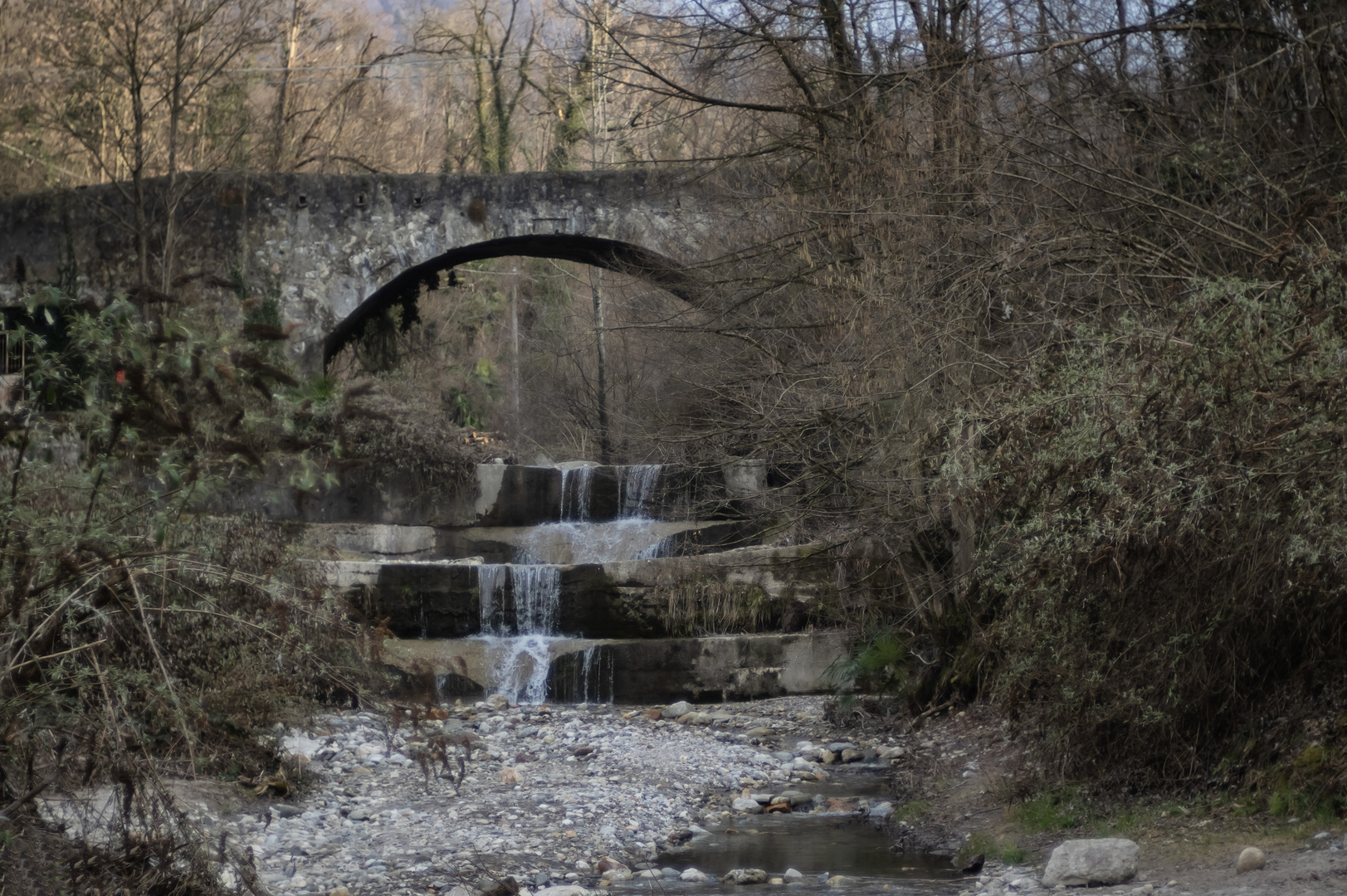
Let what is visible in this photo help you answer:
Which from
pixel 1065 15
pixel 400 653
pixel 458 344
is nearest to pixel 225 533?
pixel 400 653

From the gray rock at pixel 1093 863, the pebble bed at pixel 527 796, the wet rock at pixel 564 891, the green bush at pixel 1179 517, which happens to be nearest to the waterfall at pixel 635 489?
the pebble bed at pixel 527 796

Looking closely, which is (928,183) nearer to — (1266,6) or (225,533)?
(1266,6)

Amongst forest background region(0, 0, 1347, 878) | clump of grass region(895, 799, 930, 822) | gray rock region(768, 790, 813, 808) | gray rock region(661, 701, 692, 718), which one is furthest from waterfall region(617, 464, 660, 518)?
clump of grass region(895, 799, 930, 822)

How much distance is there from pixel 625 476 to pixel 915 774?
393 inches

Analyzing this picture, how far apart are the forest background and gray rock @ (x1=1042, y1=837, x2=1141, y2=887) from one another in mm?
694

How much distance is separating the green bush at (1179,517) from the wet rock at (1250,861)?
566 mm

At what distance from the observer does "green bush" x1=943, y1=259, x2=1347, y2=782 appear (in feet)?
15.2

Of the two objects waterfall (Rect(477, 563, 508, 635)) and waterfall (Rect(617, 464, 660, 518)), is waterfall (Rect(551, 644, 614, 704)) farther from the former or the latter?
waterfall (Rect(617, 464, 660, 518))

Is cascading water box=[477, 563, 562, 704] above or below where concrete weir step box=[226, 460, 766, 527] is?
below

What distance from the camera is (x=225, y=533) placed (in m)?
8.47

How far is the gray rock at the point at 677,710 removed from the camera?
11.4 m

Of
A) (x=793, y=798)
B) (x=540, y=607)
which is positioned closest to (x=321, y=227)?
(x=540, y=607)

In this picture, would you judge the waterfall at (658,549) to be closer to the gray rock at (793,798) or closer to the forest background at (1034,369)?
the forest background at (1034,369)

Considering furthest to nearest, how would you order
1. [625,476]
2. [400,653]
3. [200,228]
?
[625,476] → [200,228] → [400,653]
